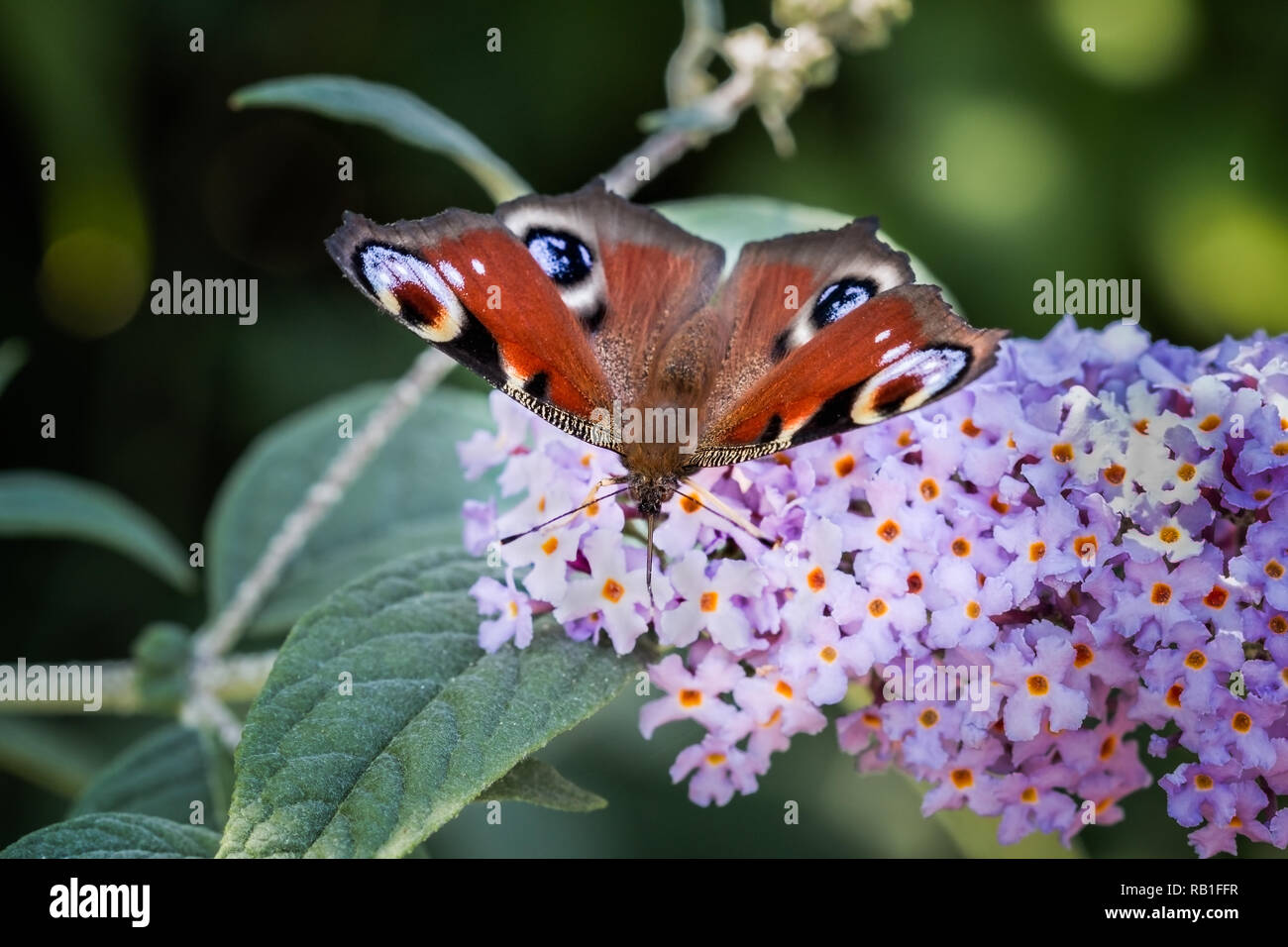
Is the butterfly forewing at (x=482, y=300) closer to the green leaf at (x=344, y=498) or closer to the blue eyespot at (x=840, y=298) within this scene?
the blue eyespot at (x=840, y=298)

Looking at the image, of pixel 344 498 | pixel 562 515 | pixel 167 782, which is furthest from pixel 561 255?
pixel 167 782

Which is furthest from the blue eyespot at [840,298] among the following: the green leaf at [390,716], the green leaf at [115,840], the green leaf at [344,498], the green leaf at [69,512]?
the green leaf at [69,512]

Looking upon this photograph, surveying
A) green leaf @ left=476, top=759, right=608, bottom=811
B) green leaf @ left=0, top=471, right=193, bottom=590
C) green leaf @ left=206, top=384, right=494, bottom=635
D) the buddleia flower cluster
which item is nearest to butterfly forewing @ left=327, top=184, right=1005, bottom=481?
the buddleia flower cluster

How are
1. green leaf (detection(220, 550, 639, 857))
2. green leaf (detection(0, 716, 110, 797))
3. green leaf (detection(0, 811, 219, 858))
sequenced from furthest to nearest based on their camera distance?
green leaf (detection(0, 716, 110, 797)), green leaf (detection(0, 811, 219, 858)), green leaf (detection(220, 550, 639, 857))

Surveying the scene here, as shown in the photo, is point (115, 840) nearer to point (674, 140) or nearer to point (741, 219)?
point (741, 219)

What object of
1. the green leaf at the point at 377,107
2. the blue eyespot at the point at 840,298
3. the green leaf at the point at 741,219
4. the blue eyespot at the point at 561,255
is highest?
the green leaf at the point at 377,107

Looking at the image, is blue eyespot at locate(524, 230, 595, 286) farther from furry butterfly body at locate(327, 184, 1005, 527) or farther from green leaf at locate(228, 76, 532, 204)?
green leaf at locate(228, 76, 532, 204)

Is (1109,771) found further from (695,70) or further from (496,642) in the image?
(695,70)
